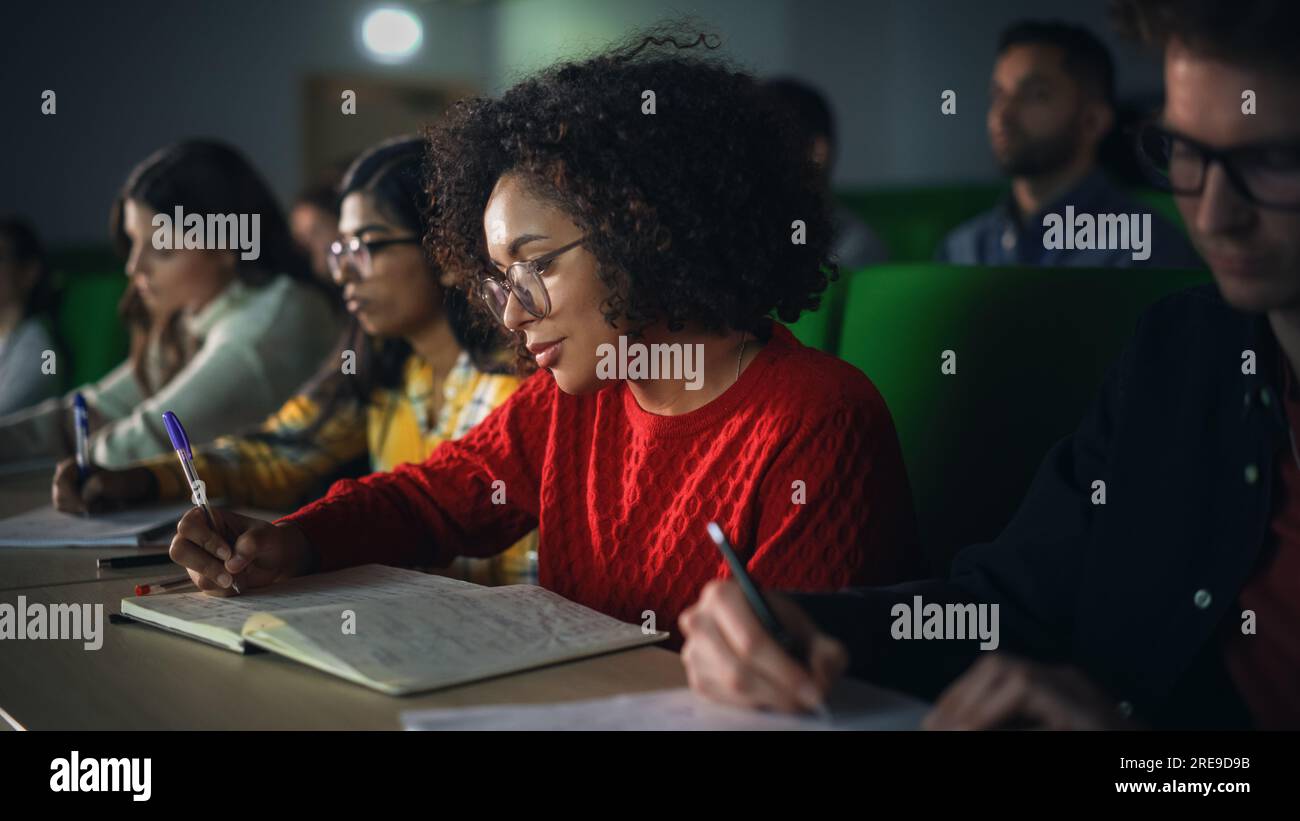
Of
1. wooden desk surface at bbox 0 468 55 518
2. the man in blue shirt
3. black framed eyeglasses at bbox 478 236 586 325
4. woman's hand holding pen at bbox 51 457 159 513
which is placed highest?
the man in blue shirt

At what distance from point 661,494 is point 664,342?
6.4 inches

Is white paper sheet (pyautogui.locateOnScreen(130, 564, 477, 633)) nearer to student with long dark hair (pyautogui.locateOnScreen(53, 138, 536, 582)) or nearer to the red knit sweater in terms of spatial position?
the red knit sweater

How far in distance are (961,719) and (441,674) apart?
1.22ft

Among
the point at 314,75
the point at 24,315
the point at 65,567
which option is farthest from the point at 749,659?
the point at 314,75

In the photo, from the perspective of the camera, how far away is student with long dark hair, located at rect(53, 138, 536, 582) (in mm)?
1772

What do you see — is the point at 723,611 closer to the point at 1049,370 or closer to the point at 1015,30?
the point at 1049,370

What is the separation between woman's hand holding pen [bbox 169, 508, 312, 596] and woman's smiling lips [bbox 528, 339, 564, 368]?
0.30 meters

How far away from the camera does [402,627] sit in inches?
38.7

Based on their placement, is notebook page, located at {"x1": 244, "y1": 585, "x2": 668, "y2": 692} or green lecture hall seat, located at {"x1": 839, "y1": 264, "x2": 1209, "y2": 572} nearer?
notebook page, located at {"x1": 244, "y1": 585, "x2": 668, "y2": 692}

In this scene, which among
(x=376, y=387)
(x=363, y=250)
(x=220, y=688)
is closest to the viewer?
(x=220, y=688)

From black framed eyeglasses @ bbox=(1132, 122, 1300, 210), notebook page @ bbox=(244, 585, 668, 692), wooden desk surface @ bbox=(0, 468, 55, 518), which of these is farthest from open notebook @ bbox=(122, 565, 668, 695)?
wooden desk surface @ bbox=(0, 468, 55, 518)

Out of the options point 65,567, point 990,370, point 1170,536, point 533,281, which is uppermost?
point 533,281

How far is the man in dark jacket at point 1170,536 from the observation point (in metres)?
0.77

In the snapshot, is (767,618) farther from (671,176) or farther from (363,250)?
(363,250)
